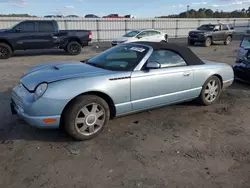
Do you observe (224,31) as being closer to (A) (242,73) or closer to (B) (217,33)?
(B) (217,33)

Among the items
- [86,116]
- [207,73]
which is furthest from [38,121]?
[207,73]

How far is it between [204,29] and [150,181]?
62.9 feet

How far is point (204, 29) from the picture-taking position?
63.0ft

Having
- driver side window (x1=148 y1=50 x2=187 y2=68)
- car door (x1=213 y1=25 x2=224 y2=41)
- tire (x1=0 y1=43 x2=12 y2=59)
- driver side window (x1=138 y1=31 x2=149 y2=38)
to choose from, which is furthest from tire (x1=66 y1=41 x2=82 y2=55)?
car door (x1=213 y1=25 x2=224 y2=41)

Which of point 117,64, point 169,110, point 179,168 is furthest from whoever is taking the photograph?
point 169,110

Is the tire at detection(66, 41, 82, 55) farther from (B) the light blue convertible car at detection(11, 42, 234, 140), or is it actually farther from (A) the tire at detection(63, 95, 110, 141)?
(A) the tire at detection(63, 95, 110, 141)

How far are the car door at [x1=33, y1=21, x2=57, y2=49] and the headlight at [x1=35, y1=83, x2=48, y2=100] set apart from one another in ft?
33.6

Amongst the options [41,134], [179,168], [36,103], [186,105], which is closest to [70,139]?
[41,134]

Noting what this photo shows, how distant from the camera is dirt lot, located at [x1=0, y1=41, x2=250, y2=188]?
253 centimetres

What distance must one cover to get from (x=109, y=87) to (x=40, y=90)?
3.25 feet

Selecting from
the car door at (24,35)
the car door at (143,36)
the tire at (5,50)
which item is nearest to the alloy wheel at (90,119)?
the tire at (5,50)

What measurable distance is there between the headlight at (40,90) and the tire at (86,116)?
16.2 inches

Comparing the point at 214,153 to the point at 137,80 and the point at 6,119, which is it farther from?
the point at 6,119

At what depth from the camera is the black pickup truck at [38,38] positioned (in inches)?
446
